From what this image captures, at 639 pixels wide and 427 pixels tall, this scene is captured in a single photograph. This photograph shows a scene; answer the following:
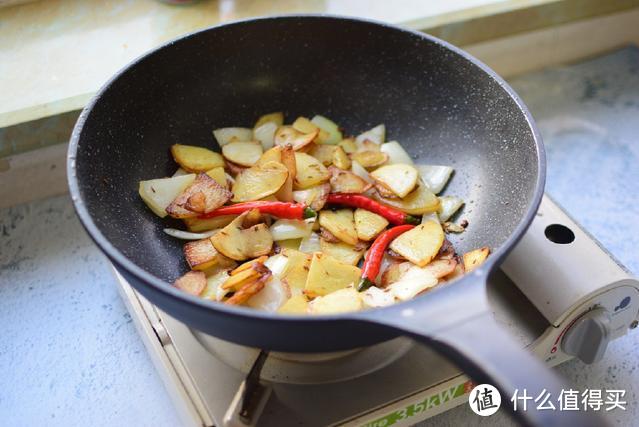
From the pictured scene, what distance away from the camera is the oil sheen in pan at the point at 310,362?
0.74 metres

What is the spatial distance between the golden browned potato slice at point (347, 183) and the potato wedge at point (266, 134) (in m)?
0.13

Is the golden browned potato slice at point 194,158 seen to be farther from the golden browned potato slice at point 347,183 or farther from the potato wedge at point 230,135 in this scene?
the golden browned potato slice at point 347,183

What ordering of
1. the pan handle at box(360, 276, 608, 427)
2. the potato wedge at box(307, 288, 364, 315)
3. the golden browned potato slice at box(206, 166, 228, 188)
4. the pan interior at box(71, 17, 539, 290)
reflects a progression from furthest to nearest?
the golden browned potato slice at box(206, 166, 228, 188)
the pan interior at box(71, 17, 539, 290)
the potato wedge at box(307, 288, 364, 315)
the pan handle at box(360, 276, 608, 427)

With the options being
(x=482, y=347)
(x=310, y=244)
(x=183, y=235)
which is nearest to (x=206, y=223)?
(x=183, y=235)

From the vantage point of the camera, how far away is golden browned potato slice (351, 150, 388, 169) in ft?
3.04

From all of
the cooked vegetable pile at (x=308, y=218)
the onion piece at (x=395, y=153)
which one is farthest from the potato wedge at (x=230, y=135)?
the onion piece at (x=395, y=153)

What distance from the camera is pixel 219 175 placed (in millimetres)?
893

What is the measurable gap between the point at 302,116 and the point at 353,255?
29 cm

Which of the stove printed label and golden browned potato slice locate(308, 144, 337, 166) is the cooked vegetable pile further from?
the stove printed label

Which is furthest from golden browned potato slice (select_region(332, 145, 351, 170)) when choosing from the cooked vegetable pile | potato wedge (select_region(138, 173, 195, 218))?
potato wedge (select_region(138, 173, 195, 218))

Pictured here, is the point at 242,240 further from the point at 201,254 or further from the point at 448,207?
the point at 448,207

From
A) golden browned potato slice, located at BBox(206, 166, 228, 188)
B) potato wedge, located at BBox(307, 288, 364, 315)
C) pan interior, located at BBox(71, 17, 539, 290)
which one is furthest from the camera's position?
golden browned potato slice, located at BBox(206, 166, 228, 188)

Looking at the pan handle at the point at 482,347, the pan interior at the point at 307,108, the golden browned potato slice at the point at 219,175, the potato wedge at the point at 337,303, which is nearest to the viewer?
the pan handle at the point at 482,347

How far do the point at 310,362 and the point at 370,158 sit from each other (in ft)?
1.06
